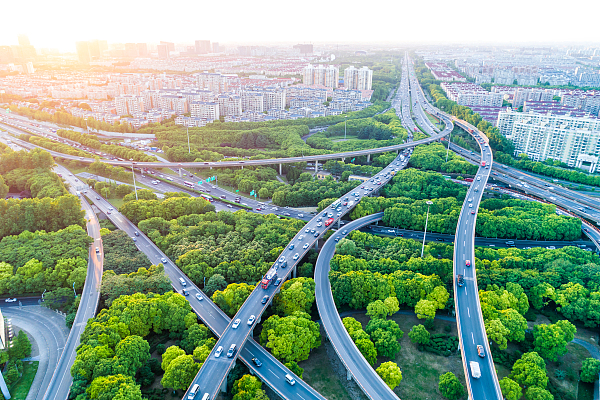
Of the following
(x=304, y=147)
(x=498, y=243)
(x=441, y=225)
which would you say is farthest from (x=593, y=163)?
(x=304, y=147)

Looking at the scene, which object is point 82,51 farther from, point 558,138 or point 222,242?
point 558,138

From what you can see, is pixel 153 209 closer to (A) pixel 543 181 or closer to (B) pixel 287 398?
(B) pixel 287 398

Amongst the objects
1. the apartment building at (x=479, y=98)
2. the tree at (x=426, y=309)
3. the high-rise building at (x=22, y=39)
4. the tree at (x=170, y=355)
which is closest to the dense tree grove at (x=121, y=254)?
the tree at (x=170, y=355)

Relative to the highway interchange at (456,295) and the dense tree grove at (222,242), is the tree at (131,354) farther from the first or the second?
the dense tree grove at (222,242)

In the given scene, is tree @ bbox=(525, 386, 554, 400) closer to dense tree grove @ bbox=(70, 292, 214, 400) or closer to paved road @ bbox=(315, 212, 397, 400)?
paved road @ bbox=(315, 212, 397, 400)

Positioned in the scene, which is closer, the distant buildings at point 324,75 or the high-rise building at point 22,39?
the distant buildings at point 324,75

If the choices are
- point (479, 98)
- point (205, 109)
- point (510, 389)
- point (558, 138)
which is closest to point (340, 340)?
point (510, 389)

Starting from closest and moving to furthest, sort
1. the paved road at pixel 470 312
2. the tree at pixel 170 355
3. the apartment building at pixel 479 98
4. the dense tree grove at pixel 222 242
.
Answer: the paved road at pixel 470 312, the tree at pixel 170 355, the dense tree grove at pixel 222 242, the apartment building at pixel 479 98
